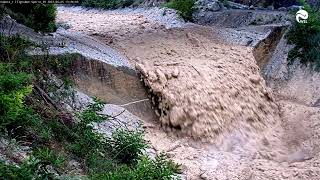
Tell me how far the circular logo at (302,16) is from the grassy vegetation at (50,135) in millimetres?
5490

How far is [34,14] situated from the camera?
336 inches

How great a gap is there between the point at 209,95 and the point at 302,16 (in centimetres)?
332

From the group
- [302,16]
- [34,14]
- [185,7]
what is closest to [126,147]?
[34,14]

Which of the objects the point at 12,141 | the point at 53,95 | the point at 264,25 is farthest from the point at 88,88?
the point at 264,25

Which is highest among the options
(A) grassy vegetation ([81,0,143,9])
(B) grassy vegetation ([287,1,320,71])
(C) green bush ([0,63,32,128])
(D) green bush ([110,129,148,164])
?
(C) green bush ([0,63,32,128])

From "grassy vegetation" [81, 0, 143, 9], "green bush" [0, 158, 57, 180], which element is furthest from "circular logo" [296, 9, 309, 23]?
"green bush" [0, 158, 57, 180]

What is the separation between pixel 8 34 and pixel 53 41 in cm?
92

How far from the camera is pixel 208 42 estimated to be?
33.4 feet

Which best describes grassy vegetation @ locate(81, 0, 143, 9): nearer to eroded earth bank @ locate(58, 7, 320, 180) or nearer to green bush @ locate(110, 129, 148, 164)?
eroded earth bank @ locate(58, 7, 320, 180)

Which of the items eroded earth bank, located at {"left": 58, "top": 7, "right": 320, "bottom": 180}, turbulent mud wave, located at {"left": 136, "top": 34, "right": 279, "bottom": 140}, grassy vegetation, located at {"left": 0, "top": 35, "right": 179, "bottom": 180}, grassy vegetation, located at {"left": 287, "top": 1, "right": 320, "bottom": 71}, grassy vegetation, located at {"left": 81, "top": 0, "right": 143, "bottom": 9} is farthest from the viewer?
grassy vegetation, located at {"left": 81, "top": 0, "right": 143, "bottom": 9}

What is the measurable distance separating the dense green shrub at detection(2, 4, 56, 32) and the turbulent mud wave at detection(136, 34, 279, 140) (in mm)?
1928

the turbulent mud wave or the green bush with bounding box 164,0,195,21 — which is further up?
the green bush with bounding box 164,0,195,21

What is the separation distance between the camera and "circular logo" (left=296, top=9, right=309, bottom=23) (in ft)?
33.0

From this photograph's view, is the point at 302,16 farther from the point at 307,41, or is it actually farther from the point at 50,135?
the point at 50,135
